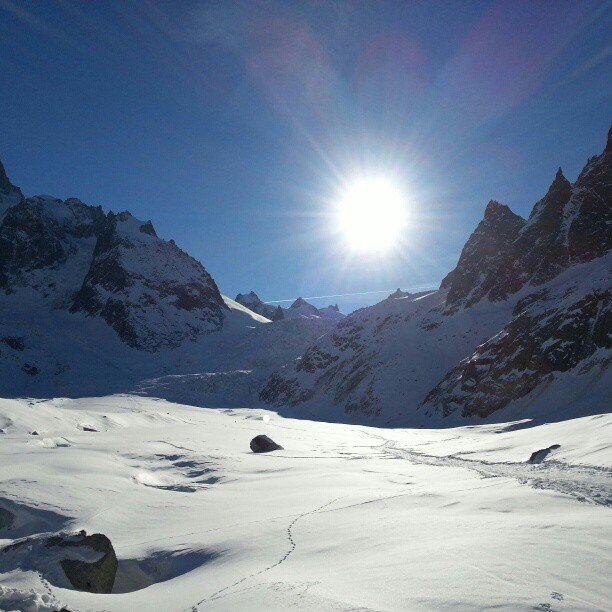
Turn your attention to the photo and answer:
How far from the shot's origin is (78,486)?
12.1 meters

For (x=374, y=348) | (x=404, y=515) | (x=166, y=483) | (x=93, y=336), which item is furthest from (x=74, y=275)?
(x=404, y=515)

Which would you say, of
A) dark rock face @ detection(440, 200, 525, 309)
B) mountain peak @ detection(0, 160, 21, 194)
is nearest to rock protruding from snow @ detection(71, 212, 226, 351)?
mountain peak @ detection(0, 160, 21, 194)

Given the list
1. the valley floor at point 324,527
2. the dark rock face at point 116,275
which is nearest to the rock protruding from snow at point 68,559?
the valley floor at point 324,527

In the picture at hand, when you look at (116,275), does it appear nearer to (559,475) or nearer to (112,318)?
(112,318)

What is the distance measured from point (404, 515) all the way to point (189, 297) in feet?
457

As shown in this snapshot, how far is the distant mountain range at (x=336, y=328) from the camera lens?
49938 millimetres

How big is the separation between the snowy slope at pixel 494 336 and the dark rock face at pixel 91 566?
128 feet

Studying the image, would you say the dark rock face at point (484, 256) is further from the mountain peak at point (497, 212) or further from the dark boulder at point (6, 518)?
the dark boulder at point (6, 518)

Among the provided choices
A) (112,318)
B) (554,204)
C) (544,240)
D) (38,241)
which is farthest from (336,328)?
(38,241)

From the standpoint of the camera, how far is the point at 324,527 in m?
9.30

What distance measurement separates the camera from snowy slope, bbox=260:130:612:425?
4678 cm

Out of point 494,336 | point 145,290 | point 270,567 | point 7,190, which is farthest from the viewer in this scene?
point 7,190

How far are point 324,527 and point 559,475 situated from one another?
27.3ft

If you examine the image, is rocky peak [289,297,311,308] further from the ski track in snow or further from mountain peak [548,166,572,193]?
the ski track in snow
